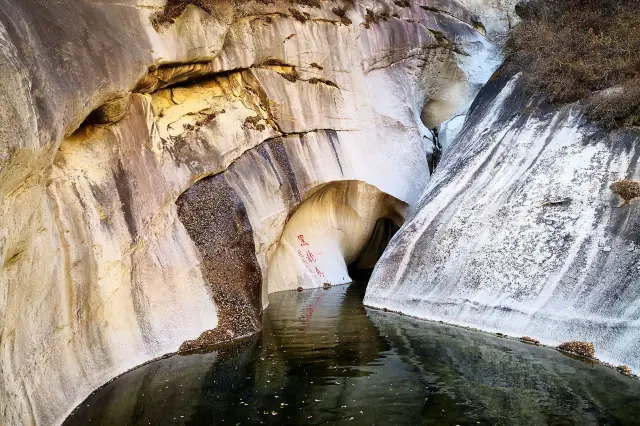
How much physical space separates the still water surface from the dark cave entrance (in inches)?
459

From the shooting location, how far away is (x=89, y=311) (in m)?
12.4

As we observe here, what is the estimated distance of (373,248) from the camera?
29422 millimetres

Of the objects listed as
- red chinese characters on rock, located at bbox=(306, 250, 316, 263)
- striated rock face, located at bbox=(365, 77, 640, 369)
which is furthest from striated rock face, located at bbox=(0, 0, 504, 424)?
A: striated rock face, located at bbox=(365, 77, 640, 369)

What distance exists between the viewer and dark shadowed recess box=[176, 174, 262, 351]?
16234 mm

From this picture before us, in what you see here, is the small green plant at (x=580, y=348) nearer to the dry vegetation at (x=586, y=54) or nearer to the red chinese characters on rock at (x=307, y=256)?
the dry vegetation at (x=586, y=54)

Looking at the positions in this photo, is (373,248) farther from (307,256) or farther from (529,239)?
(529,239)

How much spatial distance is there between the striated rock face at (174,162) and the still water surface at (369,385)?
108 cm

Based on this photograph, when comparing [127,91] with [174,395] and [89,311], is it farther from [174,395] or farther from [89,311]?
[174,395]

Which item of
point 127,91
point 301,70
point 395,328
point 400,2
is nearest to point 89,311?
point 127,91

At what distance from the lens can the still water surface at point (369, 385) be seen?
10281 mm

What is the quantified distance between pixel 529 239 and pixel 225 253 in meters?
8.33

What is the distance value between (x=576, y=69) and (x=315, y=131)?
9.05 meters

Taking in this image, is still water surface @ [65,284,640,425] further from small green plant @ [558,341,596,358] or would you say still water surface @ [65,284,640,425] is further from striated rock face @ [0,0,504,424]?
striated rock face @ [0,0,504,424]

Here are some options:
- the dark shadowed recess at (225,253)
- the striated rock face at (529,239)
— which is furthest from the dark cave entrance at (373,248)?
the dark shadowed recess at (225,253)
